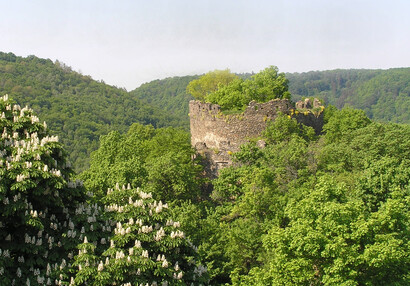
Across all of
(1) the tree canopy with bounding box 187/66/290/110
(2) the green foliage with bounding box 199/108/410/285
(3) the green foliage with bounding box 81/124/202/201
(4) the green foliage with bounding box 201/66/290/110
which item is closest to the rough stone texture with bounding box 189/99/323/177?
(2) the green foliage with bounding box 199/108/410/285

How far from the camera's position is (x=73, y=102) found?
3903 inches

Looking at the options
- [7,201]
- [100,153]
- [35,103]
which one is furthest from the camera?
[35,103]

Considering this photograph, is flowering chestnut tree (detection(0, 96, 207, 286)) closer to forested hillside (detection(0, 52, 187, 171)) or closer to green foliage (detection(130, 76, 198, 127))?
forested hillside (detection(0, 52, 187, 171))

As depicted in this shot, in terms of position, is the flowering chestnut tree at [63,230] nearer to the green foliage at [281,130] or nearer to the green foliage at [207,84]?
the green foliage at [281,130]

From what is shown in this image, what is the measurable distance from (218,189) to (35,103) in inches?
2897

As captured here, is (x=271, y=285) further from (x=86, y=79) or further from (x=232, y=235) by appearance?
(x=86, y=79)

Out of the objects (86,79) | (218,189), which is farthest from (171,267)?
(86,79)

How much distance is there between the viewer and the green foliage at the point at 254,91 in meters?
29.1

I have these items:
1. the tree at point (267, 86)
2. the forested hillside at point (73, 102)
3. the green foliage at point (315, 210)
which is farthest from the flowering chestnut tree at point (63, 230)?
the forested hillside at point (73, 102)

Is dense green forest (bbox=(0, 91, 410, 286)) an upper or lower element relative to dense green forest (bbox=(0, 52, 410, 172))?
lower

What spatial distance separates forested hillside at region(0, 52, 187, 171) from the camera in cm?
7775

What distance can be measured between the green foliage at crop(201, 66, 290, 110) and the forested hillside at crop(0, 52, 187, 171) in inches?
1514

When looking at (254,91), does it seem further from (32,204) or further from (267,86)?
(32,204)

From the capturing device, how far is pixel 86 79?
426 feet
